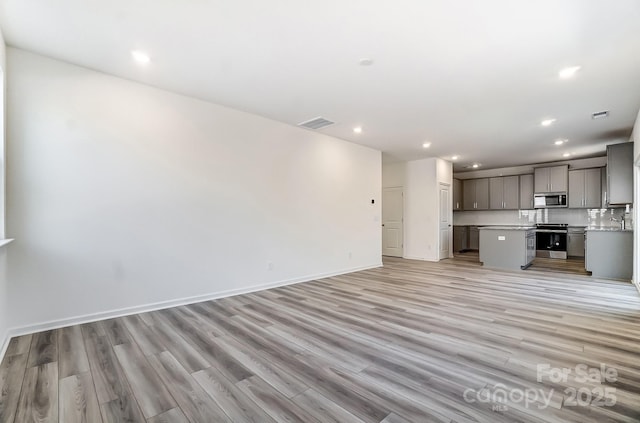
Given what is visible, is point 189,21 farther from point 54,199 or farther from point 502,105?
point 502,105

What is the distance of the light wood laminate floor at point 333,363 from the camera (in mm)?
1801

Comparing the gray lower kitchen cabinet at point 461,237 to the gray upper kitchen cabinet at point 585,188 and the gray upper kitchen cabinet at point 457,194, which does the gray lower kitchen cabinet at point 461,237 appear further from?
the gray upper kitchen cabinet at point 585,188

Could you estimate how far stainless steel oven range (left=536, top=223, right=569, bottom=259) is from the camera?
8.22m

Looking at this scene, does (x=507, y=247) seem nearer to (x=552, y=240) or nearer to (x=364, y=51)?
(x=552, y=240)

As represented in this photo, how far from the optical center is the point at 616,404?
6.09ft

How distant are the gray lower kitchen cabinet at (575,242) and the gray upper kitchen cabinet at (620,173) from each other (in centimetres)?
301

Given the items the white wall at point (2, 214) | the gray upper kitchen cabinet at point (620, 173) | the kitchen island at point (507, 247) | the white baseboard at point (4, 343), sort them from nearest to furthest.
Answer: the white baseboard at point (4, 343)
the white wall at point (2, 214)
the gray upper kitchen cabinet at point (620, 173)
the kitchen island at point (507, 247)

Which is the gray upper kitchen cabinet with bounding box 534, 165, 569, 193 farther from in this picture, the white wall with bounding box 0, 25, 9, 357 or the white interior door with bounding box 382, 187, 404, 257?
the white wall with bounding box 0, 25, 9, 357

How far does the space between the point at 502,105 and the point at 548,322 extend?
9.69 ft

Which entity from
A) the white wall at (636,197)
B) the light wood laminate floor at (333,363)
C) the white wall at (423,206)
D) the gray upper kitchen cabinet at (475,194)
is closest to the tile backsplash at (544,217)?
the gray upper kitchen cabinet at (475,194)

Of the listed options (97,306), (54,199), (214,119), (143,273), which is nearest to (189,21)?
(214,119)

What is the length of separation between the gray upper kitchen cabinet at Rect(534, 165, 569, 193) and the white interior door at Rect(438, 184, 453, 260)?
265cm

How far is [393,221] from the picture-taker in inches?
345

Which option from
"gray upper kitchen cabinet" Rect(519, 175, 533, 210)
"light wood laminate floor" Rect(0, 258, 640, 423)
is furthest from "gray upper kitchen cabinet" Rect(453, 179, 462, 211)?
"light wood laminate floor" Rect(0, 258, 640, 423)
